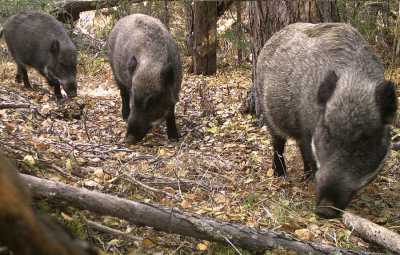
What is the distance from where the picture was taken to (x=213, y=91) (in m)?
8.95

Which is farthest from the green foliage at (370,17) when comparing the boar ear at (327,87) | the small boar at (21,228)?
the small boar at (21,228)

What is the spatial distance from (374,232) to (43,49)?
7531mm

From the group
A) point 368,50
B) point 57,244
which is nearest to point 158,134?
point 368,50

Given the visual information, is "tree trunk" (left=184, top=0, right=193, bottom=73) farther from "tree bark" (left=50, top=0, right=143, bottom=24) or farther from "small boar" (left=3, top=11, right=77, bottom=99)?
"small boar" (left=3, top=11, right=77, bottom=99)

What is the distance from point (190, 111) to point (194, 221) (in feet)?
16.7

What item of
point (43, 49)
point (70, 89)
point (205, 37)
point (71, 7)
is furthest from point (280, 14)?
point (71, 7)

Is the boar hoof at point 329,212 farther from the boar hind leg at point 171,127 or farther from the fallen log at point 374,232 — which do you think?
the boar hind leg at point 171,127

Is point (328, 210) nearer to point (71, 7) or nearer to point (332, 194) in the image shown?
point (332, 194)

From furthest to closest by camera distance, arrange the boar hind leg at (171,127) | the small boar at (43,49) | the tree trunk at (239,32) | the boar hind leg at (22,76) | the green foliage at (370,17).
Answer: the boar hind leg at (22,76)
the small boar at (43,49)
the tree trunk at (239,32)
the green foliage at (370,17)
the boar hind leg at (171,127)

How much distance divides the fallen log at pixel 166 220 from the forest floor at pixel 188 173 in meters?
0.11

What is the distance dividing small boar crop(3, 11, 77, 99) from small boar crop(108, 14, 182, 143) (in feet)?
6.93

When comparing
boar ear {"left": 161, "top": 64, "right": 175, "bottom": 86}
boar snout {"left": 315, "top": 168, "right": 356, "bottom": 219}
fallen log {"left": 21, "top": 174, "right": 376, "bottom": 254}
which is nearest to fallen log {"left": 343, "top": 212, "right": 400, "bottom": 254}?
boar snout {"left": 315, "top": 168, "right": 356, "bottom": 219}

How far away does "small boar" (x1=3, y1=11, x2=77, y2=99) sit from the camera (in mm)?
9164

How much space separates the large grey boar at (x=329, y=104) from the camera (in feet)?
12.0
